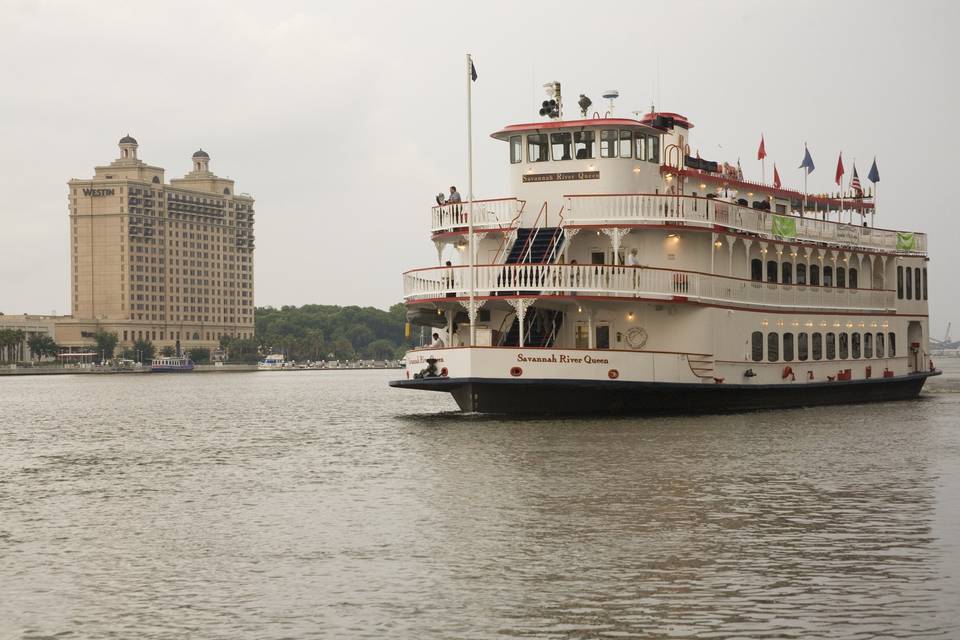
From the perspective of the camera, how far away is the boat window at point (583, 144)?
4094 centimetres

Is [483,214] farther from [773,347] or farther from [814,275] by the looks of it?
[814,275]

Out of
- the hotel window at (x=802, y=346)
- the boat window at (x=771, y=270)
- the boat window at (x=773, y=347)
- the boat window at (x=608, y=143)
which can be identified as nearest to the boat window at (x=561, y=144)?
the boat window at (x=608, y=143)

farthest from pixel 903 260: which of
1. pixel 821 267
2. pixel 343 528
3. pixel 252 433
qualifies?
pixel 343 528

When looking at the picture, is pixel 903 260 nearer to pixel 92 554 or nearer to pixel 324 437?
pixel 324 437

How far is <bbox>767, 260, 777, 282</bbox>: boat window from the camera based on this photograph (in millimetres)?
44906

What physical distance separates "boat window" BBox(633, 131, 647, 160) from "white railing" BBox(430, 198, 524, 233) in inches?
161

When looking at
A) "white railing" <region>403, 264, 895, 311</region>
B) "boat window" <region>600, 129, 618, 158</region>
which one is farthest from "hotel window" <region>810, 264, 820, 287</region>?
"boat window" <region>600, 129, 618, 158</region>

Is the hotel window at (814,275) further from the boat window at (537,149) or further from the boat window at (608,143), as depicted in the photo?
the boat window at (537,149)

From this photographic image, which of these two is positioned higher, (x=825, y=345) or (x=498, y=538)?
(x=825, y=345)

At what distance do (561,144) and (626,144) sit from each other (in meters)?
2.03

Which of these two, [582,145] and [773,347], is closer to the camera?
[582,145]

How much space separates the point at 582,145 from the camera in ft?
135

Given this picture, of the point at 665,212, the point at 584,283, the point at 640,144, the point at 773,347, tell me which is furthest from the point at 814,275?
the point at 584,283

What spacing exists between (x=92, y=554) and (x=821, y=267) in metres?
34.9
